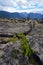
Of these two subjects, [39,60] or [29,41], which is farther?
[29,41]

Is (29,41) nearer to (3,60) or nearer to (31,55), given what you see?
(31,55)

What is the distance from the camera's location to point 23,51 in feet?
22.5

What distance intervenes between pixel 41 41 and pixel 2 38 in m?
2.30

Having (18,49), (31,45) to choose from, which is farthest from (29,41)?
(18,49)

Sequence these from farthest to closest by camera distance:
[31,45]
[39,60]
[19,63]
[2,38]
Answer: [2,38] → [31,45] → [39,60] → [19,63]

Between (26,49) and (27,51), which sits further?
(26,49)

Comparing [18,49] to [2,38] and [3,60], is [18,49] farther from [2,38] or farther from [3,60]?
[2,38]

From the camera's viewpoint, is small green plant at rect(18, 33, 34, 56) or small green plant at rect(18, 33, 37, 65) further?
small green plant at rect(18, 33, 34, 56)

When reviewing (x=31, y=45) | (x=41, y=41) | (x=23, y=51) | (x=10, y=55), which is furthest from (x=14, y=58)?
(x=41, y=41)

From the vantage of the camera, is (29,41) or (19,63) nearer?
(19,63)

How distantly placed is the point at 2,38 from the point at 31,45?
2.39m

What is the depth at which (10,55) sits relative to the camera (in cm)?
648

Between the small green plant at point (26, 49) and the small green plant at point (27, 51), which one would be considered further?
the small green plant at point (26, 49)

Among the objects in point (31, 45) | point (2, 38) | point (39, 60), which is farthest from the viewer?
point (2, 38)
